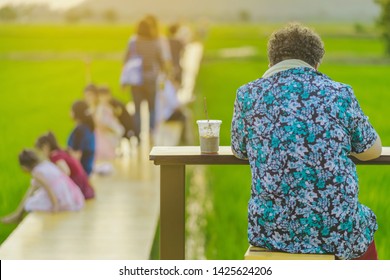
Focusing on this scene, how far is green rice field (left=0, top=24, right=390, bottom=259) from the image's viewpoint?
19.5ft

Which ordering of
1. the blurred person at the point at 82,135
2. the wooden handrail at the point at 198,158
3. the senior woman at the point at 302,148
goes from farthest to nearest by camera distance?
1. the blurred person at the point at 82,135
2. the wooden handrail at the point at 198,158
3. the senior woman at the point at 302,148

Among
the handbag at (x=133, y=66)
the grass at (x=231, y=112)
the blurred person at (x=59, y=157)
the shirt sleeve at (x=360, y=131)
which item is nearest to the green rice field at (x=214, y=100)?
the grass at (x=231, y=112)

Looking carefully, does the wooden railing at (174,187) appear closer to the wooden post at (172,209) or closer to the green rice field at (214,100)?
the wooden post at (172,209)

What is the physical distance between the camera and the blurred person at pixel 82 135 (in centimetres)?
617

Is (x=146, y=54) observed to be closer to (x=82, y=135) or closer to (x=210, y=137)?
(x=82, y=135)

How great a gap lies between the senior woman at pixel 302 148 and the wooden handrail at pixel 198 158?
180 mm

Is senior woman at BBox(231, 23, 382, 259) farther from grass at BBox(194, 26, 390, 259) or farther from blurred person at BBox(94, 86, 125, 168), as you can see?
blurred person at BBox(94, 86, 125, 168)

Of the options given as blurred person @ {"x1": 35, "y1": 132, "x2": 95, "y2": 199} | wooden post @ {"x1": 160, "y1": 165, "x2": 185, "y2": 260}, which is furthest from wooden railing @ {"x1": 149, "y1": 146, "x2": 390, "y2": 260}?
blurred person @ {"x1": 35, "y1": 132, "x2": 95, "y2": 199}

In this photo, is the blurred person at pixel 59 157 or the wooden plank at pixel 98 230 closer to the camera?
the wooden plank at pixel 98 230

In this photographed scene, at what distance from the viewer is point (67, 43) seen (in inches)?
1543

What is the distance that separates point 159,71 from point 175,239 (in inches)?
187

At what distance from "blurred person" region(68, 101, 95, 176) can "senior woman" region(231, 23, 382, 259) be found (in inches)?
123

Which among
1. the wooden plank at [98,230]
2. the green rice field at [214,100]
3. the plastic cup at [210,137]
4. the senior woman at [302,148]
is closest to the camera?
the senior woman at [302,148]

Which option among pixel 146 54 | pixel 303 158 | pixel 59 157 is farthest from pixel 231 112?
pixel 303 158
